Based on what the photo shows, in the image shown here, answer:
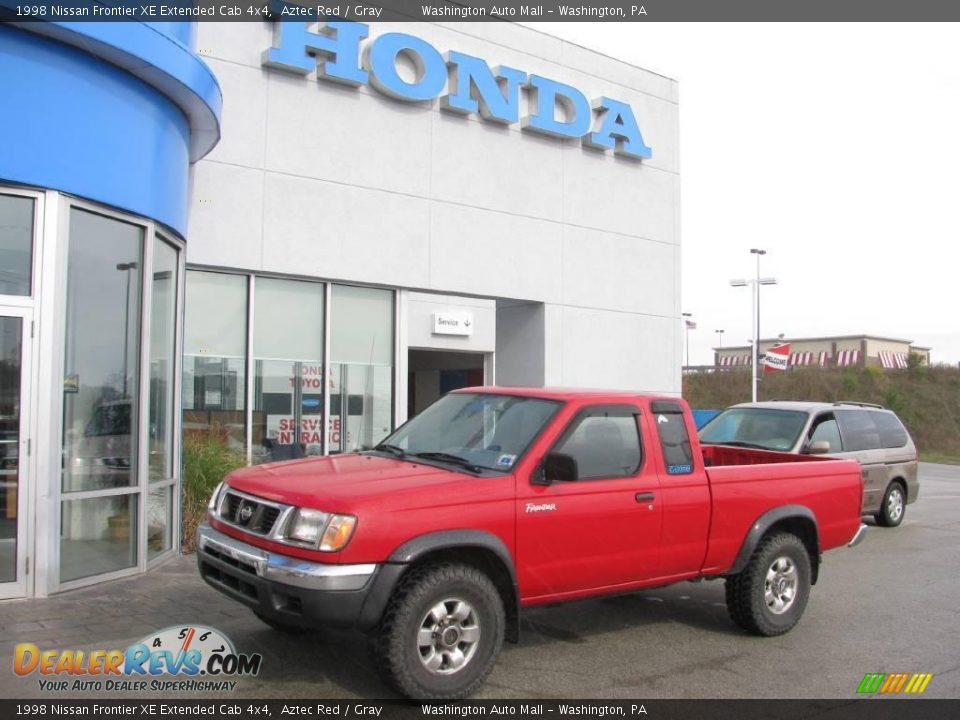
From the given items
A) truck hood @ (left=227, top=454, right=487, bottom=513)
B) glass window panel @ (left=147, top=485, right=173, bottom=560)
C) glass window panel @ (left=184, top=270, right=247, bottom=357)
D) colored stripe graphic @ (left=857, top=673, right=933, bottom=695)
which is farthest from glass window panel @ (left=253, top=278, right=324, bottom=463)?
colored stripe graphic @ (left=857, top=673, right=933, bottom=695)

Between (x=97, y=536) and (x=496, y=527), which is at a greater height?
(x=496, y=527)

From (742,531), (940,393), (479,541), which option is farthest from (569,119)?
(940,393)

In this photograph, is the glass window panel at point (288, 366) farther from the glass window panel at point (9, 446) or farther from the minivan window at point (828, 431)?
the minivan window at point (828, 431)

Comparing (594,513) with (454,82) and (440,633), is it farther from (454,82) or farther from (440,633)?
(454,82)

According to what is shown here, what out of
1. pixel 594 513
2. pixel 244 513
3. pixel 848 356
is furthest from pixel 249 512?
pixel 848 356

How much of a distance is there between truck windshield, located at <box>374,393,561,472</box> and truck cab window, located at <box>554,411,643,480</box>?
0.77 feet

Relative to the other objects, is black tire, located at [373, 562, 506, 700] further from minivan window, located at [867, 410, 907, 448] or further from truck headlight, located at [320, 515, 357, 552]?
minivan window, located at [867, 410, 907, 448]

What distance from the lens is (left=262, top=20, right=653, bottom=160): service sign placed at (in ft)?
39.9

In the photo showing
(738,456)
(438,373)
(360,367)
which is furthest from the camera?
(438,373)

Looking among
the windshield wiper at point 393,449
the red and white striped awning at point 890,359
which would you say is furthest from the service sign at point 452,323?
the red and white striped awning at point 890,359

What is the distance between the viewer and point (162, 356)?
945cm

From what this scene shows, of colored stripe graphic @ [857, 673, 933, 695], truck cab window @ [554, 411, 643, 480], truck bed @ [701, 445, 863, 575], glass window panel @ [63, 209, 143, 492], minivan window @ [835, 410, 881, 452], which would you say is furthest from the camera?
minivan window @ [835, 410, 881, 452]

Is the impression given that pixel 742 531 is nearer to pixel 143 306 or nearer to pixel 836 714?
pixel 836 714

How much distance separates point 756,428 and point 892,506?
2.74m
